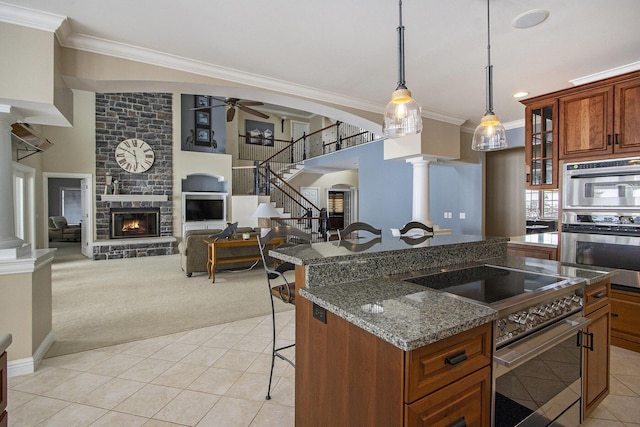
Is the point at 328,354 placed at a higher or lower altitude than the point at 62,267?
higher

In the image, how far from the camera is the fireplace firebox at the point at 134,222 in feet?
24.9

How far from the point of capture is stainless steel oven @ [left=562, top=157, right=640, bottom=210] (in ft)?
9.04

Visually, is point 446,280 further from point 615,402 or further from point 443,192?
point 443,192

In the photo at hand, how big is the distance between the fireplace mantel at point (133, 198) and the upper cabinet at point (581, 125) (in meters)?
7.74

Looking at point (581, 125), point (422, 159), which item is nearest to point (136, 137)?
point (422, 159)

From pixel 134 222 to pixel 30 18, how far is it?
250 inches

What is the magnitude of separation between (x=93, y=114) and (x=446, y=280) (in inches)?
339

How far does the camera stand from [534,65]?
306cm

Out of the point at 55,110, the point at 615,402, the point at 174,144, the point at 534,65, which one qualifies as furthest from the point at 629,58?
the point at 174,144

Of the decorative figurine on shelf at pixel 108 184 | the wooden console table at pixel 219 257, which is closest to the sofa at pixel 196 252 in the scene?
the wooden console table at pixel 219 257

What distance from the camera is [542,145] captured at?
11.3 ft

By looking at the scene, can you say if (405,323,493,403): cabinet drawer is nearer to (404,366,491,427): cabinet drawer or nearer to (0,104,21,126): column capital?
(404,366,491,427): cabinet drawer

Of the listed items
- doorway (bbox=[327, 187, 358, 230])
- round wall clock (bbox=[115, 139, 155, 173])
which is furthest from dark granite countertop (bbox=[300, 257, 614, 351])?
doorway (bbox=[327, 187, 358, 230])

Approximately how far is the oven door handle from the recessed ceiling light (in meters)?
2.01
